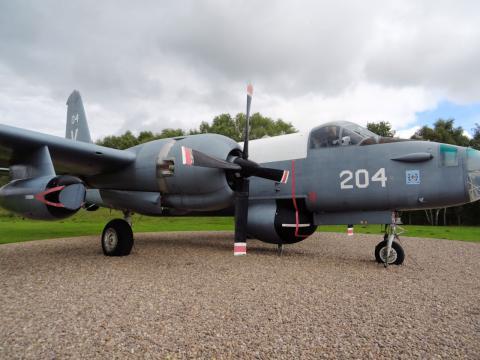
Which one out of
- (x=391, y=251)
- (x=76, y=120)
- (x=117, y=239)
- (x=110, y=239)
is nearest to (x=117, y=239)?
(x=117, y=239)

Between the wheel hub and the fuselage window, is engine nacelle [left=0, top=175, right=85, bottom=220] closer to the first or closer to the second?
the wheel hub

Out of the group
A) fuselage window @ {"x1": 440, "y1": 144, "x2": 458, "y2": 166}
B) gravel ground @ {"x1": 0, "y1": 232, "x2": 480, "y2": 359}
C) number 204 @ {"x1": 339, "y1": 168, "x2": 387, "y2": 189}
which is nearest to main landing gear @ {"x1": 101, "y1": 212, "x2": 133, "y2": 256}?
gravel ground @ {"x1": 0, "y1": 232, "x2": 480, "y2": 359}

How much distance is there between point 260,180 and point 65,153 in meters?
4.68

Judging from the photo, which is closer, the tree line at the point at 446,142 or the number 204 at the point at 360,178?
the number 204 at the point at 360,178

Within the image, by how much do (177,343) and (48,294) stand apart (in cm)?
281

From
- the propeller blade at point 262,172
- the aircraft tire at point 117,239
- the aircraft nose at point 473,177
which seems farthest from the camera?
the aircraft tire at point 117,239

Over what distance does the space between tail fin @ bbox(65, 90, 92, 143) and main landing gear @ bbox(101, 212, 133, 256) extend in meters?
5.48

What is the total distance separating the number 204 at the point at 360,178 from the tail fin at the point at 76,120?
971 centimetres

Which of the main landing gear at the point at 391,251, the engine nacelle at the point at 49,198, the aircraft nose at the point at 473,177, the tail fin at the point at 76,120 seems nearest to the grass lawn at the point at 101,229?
the tail fin at the point at 76,120

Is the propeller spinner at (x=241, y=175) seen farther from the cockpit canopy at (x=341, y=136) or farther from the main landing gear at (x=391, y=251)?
the main landing gear at (x=391, y=251)

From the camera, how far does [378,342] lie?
132 inches

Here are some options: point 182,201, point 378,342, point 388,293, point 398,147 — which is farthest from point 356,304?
point 182,201

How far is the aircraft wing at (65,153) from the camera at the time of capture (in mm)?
6750

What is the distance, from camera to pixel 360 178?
7.48 metres
